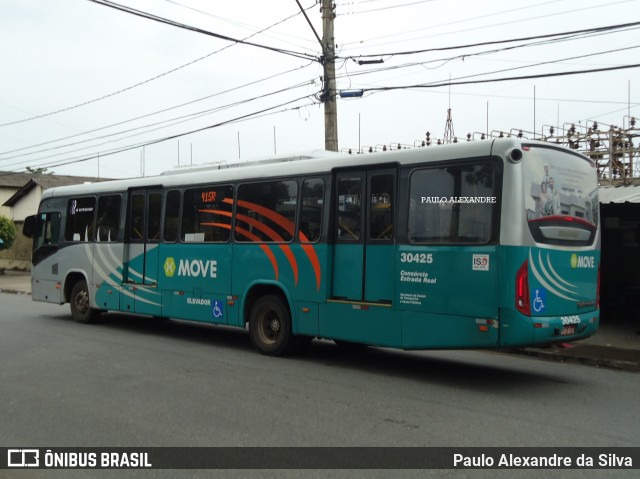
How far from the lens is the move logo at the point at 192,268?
37.3ft

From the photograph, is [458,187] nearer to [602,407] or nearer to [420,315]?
[420,315]

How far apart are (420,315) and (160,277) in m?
5.97

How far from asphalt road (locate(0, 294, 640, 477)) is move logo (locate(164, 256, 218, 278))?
134 cm

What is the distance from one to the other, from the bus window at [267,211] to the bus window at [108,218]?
3870 millimetres

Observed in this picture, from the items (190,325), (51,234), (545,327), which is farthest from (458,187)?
(51,234)

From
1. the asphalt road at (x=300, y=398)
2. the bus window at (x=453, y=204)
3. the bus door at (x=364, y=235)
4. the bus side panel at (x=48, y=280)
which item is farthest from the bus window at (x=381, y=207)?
the bus side panel at (x=48, y=280)

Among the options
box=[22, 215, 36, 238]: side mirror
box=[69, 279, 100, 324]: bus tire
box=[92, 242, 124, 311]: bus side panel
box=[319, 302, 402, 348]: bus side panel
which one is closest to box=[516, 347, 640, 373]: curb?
box=[319, 302, 402, 348]: bus side panel

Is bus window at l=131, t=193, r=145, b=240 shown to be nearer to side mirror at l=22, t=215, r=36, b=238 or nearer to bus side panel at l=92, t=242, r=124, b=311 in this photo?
bus side panel at l=92, t=242, r=124, b=311

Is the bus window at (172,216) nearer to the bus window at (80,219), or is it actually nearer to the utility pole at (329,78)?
the bus window at (80,219)

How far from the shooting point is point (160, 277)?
1243 cm

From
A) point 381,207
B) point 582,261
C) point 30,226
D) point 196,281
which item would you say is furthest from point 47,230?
point 582,261

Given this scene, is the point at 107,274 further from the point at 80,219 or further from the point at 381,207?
the point at 381,207

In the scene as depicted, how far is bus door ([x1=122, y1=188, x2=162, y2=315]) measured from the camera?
12.6 m

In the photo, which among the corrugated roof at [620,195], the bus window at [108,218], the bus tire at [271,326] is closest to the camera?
the bus tire at [271,326]
